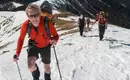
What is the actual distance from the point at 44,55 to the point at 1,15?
75324 mm

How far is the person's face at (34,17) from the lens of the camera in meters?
8.29

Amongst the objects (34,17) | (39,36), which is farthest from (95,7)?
(34,17)

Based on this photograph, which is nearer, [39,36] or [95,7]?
[39,36]

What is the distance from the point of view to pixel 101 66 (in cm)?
1441

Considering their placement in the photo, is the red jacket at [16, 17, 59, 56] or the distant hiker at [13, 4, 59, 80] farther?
the red jacket at [16, 17, 59, 56]

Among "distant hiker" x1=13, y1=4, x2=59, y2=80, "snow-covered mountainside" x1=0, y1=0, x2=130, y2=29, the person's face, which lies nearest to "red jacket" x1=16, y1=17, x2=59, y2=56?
"distant hiker" x1=13, y1=4, x2=59, y2=80

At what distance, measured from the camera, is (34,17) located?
27.5 ft

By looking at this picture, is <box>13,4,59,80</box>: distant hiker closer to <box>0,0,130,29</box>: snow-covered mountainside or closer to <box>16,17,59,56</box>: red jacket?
<box>16,17,59,56</box>: red jacket

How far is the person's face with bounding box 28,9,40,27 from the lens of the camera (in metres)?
8.29

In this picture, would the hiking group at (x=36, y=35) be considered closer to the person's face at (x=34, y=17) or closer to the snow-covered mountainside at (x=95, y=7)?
the person's face at (x=34, y=17)

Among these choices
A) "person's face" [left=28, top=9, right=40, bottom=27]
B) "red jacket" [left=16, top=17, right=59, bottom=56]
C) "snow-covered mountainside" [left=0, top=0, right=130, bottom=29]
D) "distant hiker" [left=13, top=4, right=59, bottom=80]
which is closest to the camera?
"person's face" [left=28, top=9, right=40, bottom=27]

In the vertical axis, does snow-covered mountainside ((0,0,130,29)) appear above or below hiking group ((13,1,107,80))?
below

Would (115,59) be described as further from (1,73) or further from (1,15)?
(1,15)

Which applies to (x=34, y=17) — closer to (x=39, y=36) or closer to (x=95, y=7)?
(x=39, y=36)
